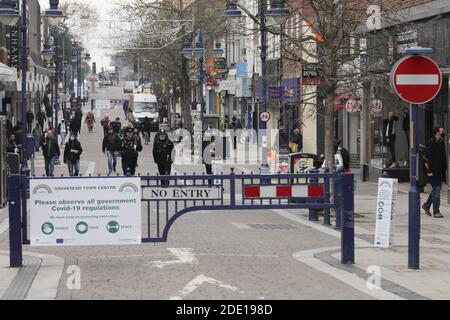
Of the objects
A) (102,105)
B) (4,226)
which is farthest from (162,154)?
(102,105)

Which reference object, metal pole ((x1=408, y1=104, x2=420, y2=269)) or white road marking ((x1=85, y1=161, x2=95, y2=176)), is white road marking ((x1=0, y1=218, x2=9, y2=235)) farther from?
white road marking ((x1=85, y1=161, x2=95, y2=176))

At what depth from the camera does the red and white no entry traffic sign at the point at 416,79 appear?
42.7ft

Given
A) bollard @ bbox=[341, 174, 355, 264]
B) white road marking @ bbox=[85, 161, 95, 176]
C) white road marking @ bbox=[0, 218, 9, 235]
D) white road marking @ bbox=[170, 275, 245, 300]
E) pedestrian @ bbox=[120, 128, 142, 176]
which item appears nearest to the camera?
white road marking @ bbox=[170, 275, 245, 300]

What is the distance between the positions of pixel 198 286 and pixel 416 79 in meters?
4.02

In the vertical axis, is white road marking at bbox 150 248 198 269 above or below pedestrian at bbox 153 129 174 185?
below

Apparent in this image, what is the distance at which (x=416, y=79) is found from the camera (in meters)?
13.0

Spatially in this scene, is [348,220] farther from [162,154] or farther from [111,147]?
[111,147]

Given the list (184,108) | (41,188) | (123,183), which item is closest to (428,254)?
(123,183)

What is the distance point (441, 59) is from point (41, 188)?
16380 millimetres

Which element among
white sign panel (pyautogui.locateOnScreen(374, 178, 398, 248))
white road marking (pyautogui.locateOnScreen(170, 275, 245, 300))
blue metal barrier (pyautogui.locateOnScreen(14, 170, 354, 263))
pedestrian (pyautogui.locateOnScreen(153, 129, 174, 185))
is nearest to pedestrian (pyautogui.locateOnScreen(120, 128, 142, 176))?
pedestrian (pyautogui.locateOnScreen(153, 129, 174, 185))

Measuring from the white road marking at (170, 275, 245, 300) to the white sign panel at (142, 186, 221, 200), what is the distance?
150cm

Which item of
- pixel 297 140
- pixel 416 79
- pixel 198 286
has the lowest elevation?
pixel 198 286

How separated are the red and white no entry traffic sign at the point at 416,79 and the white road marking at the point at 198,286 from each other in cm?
347

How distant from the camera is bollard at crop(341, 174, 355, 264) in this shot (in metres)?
13.4
